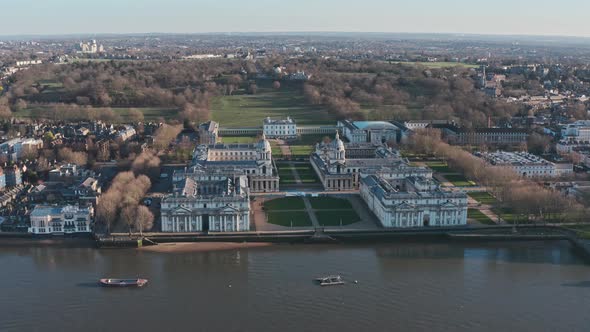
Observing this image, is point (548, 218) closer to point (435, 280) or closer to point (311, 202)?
point (435, 280)

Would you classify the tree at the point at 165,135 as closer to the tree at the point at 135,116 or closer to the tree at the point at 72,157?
the tree at the point at 72,157

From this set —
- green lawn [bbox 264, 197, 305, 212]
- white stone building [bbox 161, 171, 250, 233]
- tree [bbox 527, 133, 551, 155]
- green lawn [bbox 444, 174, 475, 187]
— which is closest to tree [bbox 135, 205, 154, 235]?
white stone building [bbox 161, 171, 250, 233]

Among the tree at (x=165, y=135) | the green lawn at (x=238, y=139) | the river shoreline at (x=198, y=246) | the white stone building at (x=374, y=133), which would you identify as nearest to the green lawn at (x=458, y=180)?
the white stone building at (x=374, y=133)

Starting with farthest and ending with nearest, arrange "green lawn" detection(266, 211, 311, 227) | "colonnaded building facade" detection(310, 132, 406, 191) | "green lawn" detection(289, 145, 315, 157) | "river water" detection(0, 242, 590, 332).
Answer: "green lawn" detection(289, 145, 315, 157), "colonnaded building facade" detection(310, 132, 406, 191), "green lawn" detection(266, 211, 311, 227), "river water" detection(0, 242, 590, 332)

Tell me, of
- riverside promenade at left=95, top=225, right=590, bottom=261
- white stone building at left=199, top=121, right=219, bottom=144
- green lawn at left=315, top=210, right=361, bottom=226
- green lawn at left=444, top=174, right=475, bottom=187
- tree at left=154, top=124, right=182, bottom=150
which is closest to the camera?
riverside promenade at left=95, top=225, right=590, bottom=261

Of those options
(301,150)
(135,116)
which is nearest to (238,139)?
(301,150)

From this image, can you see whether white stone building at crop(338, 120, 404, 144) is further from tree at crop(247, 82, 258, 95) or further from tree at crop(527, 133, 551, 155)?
tree at crop(247, 82, 258, 95)
